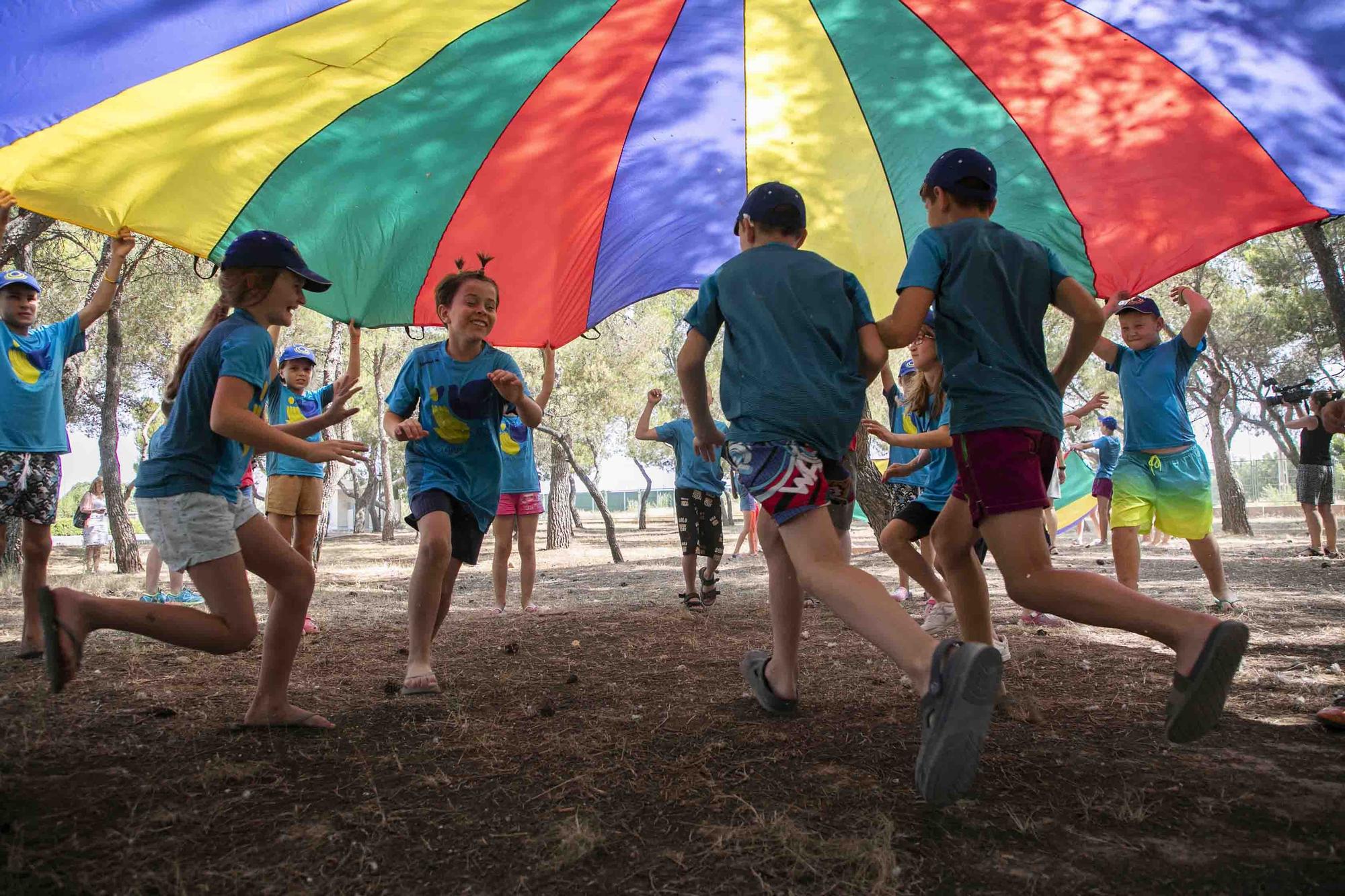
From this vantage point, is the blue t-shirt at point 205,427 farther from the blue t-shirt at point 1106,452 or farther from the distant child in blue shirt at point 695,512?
the blue t-shirt at point 1106,452

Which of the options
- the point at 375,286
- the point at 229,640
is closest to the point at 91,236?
the point at 375,286

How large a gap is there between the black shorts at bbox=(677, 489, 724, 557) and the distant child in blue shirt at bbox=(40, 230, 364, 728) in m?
4.33

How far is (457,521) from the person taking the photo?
3.95 m

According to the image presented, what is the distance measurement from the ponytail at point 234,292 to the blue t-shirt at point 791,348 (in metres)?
1.56

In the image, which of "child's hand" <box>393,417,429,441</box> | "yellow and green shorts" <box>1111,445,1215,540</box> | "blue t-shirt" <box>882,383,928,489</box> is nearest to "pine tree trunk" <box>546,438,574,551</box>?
"blue t-shirt" <box>882,383,928,489</box>

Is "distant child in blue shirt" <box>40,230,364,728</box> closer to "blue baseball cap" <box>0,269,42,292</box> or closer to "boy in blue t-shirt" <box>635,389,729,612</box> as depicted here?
"blue baseball cap" <box>0,269,42,292</box>

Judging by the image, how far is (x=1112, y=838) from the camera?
196cm

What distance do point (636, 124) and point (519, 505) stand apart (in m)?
3.21

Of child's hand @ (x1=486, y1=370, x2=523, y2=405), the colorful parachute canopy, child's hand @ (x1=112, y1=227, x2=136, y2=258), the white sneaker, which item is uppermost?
the colorful parachute canopy

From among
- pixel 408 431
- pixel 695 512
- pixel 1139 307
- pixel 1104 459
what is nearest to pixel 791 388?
pixel 408 431

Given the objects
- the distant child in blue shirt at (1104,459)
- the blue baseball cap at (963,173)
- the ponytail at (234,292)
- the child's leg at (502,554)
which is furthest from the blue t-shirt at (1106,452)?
the ponytail at (234,292)

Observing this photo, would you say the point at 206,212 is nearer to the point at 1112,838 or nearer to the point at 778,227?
the point at 778,227

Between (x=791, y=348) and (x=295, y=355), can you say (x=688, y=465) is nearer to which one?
(x=295, y=355)

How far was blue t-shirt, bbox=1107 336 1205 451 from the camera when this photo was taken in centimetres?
538
